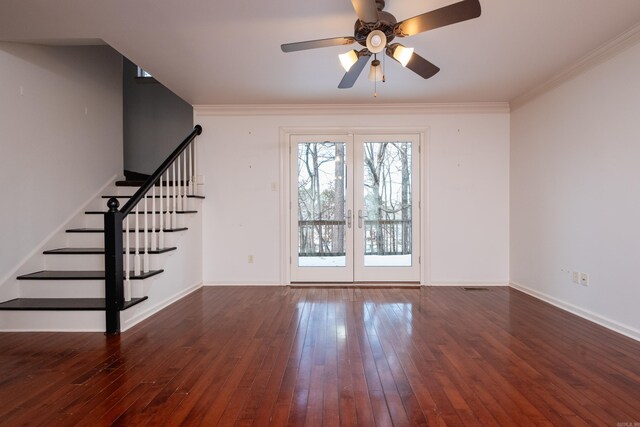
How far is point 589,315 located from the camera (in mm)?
3291

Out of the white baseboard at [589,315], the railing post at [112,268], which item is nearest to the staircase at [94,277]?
the railing post at [112,268]

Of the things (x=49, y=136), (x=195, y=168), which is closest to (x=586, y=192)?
(x=195, y=168)

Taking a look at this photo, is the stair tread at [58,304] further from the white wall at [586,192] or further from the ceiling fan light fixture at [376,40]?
the white wall at [586,192]

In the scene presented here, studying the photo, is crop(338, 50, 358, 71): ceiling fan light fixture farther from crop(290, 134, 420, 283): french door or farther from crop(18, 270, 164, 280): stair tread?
crop(18, 270, 164, 280): stair tread

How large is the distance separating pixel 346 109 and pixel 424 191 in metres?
1.58

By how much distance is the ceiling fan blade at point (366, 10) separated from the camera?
199 cm

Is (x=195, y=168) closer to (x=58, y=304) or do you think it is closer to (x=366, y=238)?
(x=58, y=304)

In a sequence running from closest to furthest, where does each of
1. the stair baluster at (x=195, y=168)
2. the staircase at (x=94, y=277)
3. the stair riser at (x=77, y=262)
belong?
the staircase at (x=94, y=277) < the stair riser at (x=77, y=262) < the stair baluster at (x=195, y=168)

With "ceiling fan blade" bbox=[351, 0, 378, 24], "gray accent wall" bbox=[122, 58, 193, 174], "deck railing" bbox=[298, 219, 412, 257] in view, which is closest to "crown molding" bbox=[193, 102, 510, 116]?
"gray accent wall" bbox=[122, 58, 193, 174]

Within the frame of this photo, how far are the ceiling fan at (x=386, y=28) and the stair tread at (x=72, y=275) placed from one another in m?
2.42

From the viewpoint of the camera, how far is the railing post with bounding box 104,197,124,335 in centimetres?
289

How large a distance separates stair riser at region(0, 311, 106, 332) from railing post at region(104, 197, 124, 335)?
11cm

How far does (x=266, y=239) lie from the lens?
16.0 feet

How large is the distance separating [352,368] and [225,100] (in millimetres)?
3750
